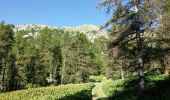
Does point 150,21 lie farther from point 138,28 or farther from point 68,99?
point 68,99

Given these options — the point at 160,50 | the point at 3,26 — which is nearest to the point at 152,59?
the point at 160,50

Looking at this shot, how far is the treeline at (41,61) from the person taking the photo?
75.7m

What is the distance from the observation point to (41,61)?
87625 mm

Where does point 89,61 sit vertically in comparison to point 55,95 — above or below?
above

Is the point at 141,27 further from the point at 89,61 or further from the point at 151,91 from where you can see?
the point at 89,61

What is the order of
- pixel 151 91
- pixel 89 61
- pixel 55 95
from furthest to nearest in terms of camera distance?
1. pixel 89 61
2. pixel 55 95
3. pixel 151 91

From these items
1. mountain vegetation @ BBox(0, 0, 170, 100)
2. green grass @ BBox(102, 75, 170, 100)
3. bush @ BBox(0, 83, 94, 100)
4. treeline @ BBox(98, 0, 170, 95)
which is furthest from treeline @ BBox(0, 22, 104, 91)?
treeline @ BBox(98, 0, 170, 95)

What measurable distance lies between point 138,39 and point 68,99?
42.7 feet

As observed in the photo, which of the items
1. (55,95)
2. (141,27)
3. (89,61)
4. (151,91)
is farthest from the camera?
(89,61)

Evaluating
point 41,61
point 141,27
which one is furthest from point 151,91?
point 41,61

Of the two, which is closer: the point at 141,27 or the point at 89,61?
the point at 141,27

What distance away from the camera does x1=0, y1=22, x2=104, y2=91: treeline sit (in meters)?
75.7

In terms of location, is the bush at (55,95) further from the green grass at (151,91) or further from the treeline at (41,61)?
the treeline at (41,61)

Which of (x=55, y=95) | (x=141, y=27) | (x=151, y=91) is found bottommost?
(x=55, y=95)
